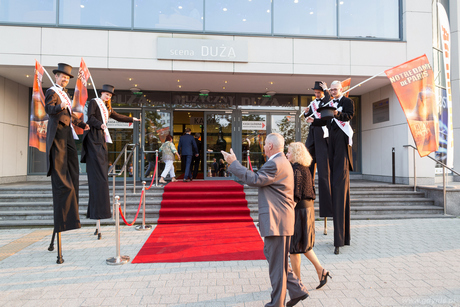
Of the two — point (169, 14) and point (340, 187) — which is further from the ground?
point (169, 14)

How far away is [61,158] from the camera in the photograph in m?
4.18

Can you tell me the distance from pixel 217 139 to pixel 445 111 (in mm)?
8233

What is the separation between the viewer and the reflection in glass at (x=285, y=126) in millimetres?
11398

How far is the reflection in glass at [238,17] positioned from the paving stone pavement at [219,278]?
673 cm

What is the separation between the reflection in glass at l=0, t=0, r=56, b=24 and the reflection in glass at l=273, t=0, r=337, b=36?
6719 millimetres

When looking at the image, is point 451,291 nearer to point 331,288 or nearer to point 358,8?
point 331,288

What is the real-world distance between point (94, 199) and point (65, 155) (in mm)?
1139

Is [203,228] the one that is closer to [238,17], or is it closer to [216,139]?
[216,139]

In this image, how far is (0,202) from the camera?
24.4ft

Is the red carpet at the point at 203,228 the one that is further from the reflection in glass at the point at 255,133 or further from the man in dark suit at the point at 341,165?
the reflection in glass at the point at 255,133

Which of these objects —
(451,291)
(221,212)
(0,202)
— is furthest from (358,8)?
(0,202)

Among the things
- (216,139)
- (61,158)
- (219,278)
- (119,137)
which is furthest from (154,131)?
(219,278)

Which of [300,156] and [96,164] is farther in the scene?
[96,164]

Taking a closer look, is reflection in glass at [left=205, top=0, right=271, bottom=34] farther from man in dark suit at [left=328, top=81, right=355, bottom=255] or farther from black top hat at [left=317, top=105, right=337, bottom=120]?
black top hat at [left=317, top=105, right=337, bottom=120]
